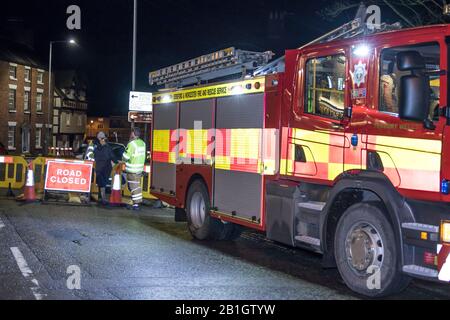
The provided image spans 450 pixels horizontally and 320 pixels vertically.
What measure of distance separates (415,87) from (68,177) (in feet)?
33.3

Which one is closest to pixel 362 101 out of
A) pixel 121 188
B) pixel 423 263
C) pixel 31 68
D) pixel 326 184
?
pixel 326 184

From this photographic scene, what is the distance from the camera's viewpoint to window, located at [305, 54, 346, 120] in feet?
21.3

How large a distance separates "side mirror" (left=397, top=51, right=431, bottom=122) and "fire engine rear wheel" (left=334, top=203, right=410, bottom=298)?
1089 mm

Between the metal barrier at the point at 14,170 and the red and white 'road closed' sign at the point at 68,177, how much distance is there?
334 centimetres

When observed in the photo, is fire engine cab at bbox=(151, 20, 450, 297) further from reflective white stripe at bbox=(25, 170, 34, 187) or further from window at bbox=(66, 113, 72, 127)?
window at bbox=(66, 113, 72, 127)

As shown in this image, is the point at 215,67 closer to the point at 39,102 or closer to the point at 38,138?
the point at 38,138

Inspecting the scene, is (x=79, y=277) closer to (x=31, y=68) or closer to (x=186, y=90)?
(x=186, y=90)

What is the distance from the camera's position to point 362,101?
6117 millimetres

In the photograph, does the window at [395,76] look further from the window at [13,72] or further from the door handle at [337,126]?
the window at [13,72]

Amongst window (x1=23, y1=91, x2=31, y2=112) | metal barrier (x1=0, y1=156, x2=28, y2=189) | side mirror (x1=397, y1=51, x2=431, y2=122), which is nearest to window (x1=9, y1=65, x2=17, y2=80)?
window (x1=23, y1=91, x2=31, y2=112)

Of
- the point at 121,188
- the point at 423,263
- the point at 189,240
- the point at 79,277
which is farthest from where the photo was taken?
the point at 121,188

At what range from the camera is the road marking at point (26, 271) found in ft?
19.0

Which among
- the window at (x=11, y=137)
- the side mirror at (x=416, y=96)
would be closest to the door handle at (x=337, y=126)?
the side mirror at (x=416, y=96)
